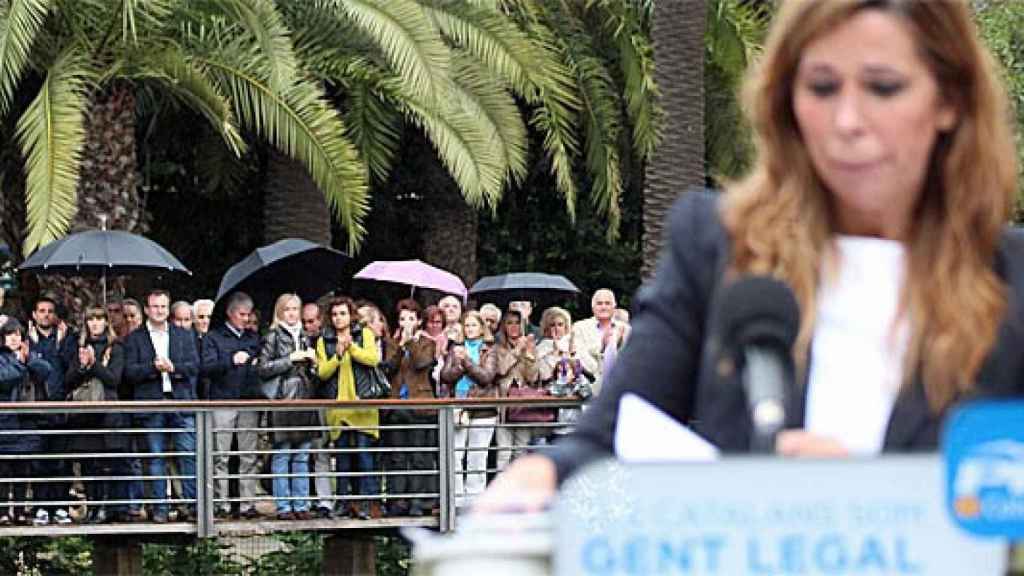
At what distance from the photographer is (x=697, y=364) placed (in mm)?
2145

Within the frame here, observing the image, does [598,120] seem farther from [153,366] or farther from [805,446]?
[805,446]

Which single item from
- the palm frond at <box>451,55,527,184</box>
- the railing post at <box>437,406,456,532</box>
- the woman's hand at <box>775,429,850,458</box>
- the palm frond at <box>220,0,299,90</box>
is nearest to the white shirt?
the railing post at <box>437,406,456,532</box>

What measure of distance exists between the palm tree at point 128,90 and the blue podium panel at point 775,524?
1615cm

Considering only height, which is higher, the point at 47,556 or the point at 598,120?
the point at 598,120

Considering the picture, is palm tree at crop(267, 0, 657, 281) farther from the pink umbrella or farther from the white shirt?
the white shirt

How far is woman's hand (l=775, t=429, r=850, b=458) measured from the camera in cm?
188

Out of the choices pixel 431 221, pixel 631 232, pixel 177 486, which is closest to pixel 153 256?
pixel 177 486

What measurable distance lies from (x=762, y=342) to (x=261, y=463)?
14.4 m

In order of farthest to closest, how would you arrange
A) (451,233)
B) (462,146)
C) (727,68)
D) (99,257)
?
(451,233) < (727,68) < (462,146) < (99,257)

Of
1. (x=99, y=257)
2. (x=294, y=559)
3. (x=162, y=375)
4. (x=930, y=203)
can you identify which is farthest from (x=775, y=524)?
(x=294, y=559)

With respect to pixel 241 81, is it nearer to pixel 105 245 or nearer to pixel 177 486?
pixel 105 245

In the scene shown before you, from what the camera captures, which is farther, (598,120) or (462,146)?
(598,120)

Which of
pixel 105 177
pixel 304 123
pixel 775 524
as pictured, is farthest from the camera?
pixel 105 177

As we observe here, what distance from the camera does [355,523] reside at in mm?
15617
